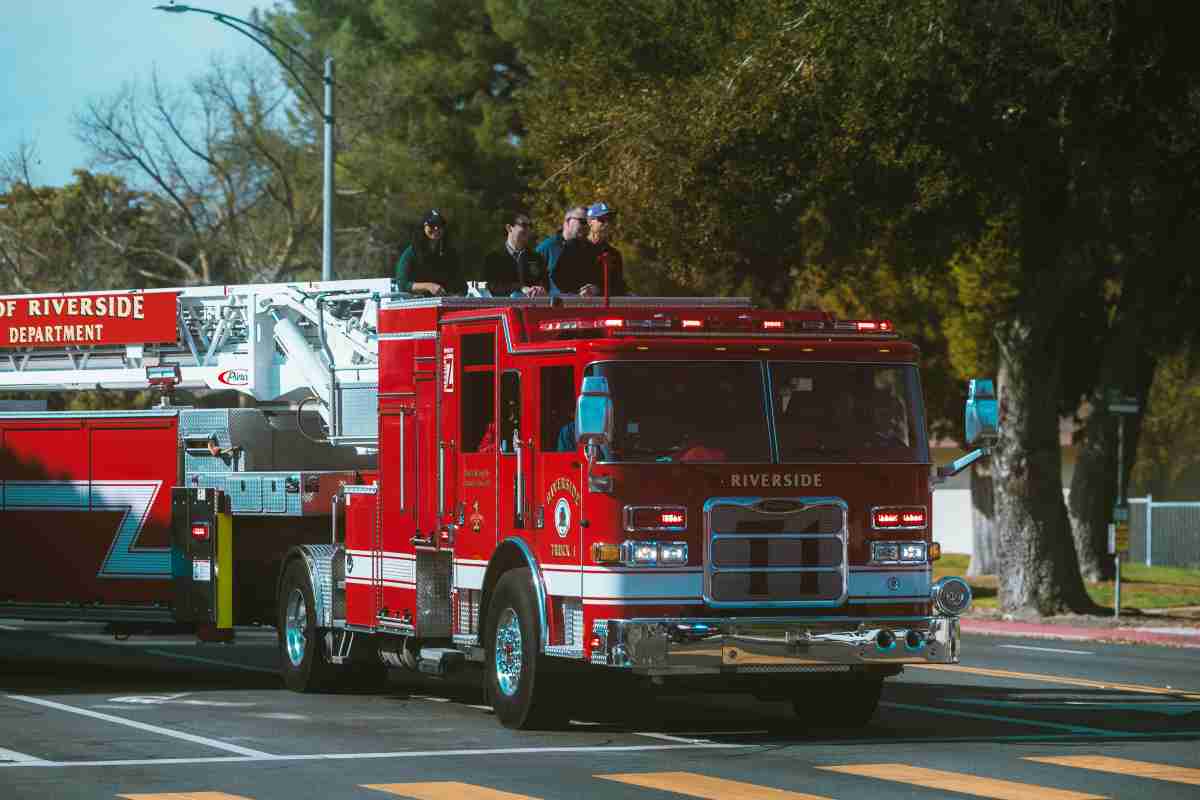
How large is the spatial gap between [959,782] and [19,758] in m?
5.50

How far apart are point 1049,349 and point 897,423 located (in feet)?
54.3

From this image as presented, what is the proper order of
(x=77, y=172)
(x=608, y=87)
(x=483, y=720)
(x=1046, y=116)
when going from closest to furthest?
(x=483, y=720) < (x=1046, y=116) < (x=608, y=87) < (x=77, y=172)

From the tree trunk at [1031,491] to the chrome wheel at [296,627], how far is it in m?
14.3

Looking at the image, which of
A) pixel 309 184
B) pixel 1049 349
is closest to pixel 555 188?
pixel 1049 349

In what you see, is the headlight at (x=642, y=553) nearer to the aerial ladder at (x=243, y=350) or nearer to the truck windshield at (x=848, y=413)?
the truck windshield at (x=848, y=413)

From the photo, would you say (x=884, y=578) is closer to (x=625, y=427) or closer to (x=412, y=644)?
(x=625, y=427)

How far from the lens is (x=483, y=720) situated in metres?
15.4

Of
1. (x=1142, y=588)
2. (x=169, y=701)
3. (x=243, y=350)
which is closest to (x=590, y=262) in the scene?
(x=169, y=701)

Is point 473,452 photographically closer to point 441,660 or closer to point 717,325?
point 441,660

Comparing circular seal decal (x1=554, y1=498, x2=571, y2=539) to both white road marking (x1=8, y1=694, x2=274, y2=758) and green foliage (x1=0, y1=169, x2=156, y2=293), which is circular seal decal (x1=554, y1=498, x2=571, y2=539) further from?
green foliage (x1=0, y1=169, x2=156, y2=293)

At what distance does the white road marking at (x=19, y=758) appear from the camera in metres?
12.8

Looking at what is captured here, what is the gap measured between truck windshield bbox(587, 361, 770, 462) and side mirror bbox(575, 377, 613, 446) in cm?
51

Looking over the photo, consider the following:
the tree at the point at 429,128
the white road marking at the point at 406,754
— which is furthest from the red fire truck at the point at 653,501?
the tree at the point at 429,128

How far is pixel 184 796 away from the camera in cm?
1148
